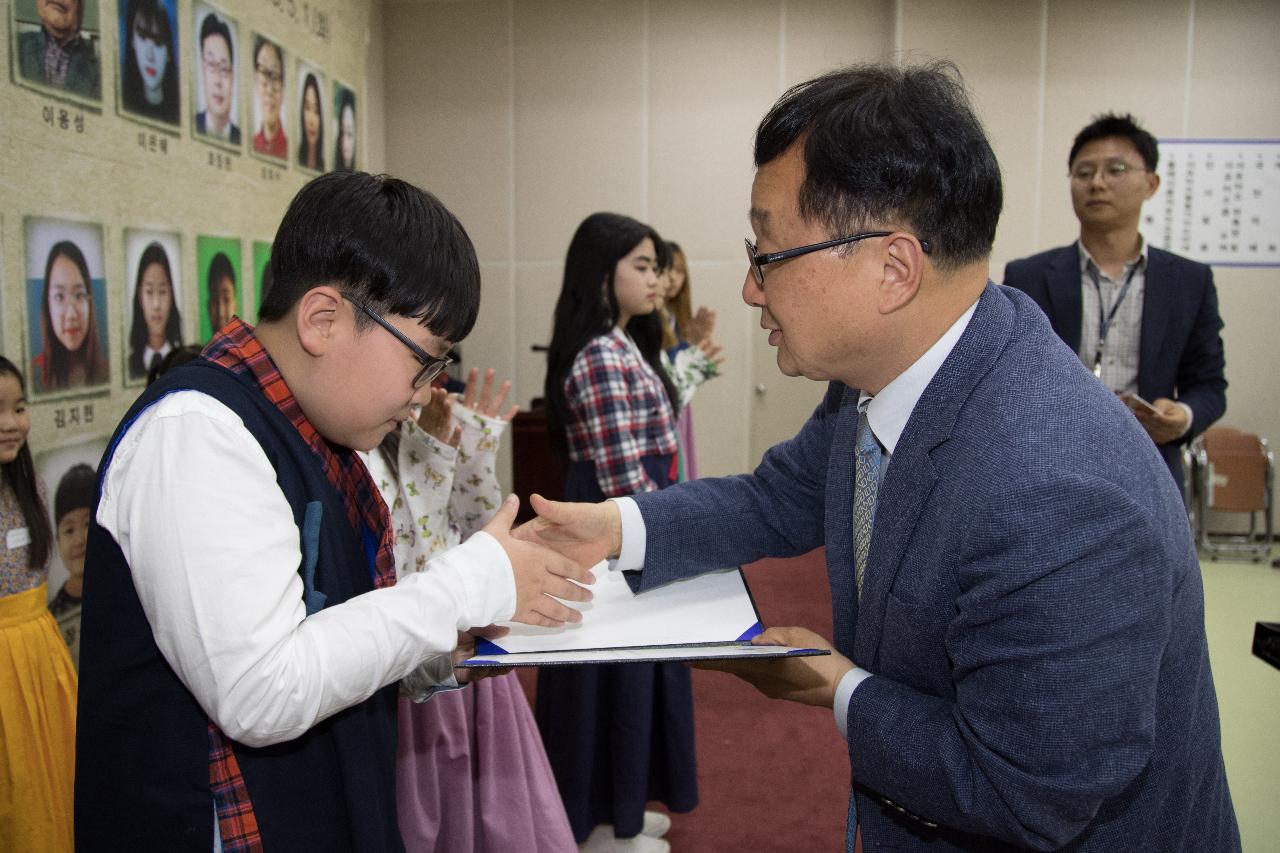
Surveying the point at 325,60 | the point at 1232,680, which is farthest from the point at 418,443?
the point at 1232,680

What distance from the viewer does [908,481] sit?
42.3 inches

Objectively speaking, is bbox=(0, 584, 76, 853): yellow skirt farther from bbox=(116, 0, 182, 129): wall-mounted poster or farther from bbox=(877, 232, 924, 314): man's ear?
bbox=(877, 232, 924, 314): man's ear

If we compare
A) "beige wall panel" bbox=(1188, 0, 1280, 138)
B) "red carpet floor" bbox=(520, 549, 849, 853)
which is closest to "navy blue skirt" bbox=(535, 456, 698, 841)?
"red carpet floor" bbox=(520, 549, 849, 853)

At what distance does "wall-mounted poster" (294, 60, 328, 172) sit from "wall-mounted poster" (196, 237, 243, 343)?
61cm

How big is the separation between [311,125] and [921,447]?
3124mm

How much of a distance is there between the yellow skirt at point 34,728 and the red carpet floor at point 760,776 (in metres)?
1.53

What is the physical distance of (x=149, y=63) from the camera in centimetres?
248

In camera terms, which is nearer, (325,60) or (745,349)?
(325,60)

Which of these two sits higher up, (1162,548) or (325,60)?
(325,60)

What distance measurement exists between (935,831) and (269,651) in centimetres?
77

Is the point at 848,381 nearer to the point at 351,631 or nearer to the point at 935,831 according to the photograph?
the point at 935,831

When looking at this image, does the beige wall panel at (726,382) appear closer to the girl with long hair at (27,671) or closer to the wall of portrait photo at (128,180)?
the wall of portrait photo at (128,180)

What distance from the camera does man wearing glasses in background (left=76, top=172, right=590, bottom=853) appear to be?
37.5 inches

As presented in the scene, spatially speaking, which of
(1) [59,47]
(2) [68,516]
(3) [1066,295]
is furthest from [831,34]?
(2) [68,516]
